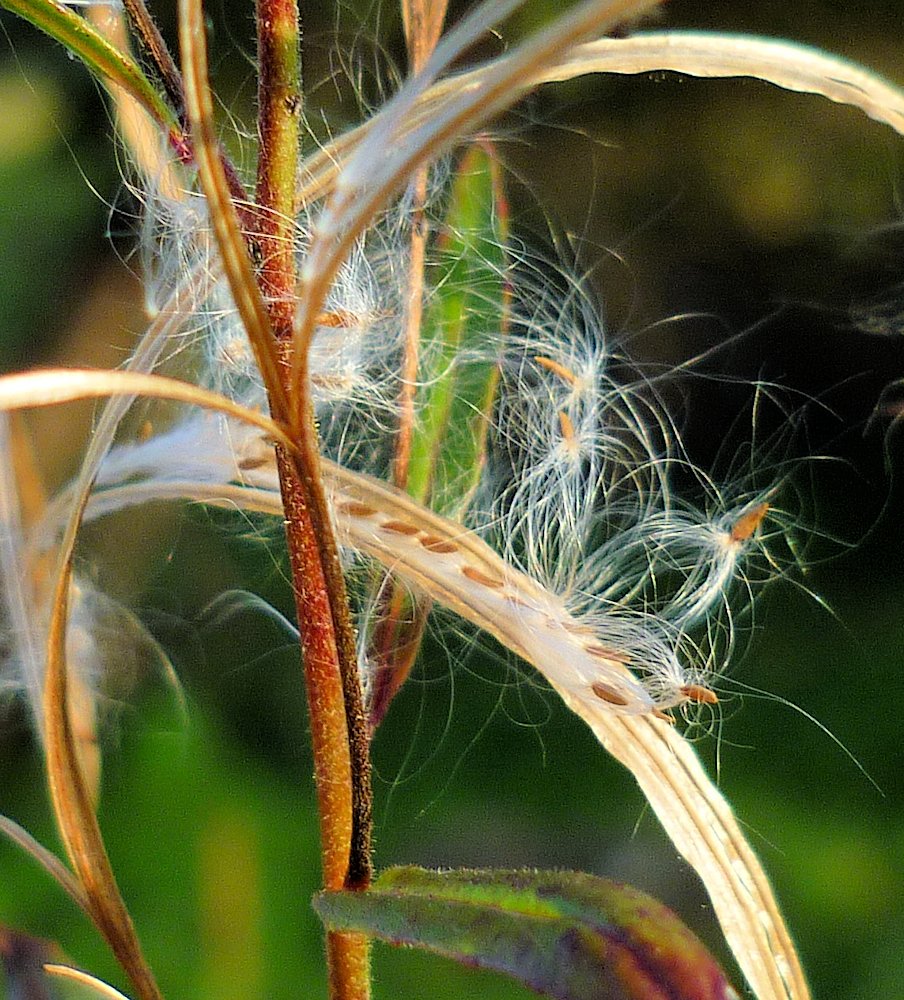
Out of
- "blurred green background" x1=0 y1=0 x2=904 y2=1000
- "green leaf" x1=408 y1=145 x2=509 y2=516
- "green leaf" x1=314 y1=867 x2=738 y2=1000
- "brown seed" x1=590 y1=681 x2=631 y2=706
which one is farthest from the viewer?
"blurred green background" x1=0 y1=0 x2=904 y2=1000

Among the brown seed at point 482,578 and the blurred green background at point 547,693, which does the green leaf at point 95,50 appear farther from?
the blurred green background at point 547,693

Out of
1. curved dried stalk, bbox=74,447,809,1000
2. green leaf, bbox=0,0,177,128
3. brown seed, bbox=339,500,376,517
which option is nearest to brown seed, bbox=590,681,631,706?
curved dried stalk, bbox=74,447,809,1000

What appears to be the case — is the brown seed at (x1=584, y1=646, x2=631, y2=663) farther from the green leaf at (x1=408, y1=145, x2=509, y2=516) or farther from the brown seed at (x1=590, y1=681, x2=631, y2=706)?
the green leaf at (x1=408, y1=145, x2=509, y2=516)

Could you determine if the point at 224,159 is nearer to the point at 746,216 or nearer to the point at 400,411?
the point at 400,411

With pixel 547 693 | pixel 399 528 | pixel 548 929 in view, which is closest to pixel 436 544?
pixel 399 528

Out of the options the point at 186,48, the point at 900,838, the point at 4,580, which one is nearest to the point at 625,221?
the point at 900,838

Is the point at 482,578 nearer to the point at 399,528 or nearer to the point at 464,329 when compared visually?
the point at 399,528

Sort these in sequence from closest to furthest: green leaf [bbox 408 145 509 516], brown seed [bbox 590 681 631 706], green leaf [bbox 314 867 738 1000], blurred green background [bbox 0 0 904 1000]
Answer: green leaf [bbox 314 867 738 1000]
brown seed [bbox 590 681 631 706]
green leaf [bbox 408 145 509 516]
blurred green background [bbox 0 0 904 1000]

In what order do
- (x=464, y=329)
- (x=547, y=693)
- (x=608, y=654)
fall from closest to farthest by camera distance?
(x=608, y=654) → (x=464, y=329) → (x=547, y=693)
